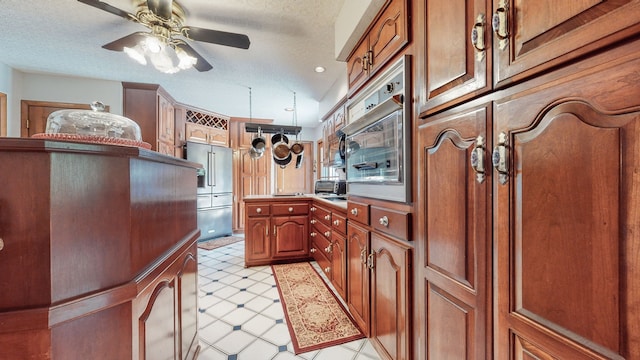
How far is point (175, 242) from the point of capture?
104cm

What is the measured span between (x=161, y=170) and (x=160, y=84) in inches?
129

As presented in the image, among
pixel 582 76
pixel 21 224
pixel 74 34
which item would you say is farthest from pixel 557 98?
pixel 74 34

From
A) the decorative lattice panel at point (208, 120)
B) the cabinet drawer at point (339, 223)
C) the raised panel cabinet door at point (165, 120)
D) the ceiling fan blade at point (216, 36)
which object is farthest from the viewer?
the decorative lattice panel at point (208, 120)

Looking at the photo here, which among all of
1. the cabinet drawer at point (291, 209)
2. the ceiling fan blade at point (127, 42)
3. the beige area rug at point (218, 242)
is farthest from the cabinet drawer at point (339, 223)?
the beige area rug at point (218, 242)

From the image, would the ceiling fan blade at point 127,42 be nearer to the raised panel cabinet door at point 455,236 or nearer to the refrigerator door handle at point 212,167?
the raised panel cabinet door at point 455,236

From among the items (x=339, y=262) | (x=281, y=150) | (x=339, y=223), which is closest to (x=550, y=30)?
(x=339, y=223)

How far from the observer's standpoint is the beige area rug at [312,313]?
162 cm

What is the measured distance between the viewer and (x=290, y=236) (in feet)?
9.93

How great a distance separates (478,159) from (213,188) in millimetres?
4531

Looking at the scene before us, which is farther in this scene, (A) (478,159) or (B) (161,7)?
(B) (161,7)

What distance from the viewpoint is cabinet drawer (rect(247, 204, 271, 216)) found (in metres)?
2.89

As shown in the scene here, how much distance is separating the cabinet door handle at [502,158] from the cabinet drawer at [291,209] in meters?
2.54

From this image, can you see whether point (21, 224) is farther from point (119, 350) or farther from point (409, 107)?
point (409, 107)

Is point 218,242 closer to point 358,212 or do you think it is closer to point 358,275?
point 358,275
